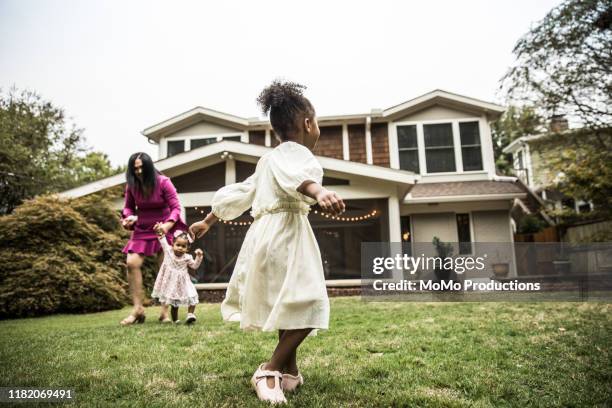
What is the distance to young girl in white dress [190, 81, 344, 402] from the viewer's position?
202 cm

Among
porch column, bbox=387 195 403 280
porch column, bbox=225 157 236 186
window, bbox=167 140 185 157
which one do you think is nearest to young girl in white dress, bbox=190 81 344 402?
porch column, bbox=387 195 403 280

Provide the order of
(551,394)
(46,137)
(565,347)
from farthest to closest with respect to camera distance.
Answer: (46,137) → (565,347) → (551,394)

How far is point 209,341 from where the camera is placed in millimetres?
3584

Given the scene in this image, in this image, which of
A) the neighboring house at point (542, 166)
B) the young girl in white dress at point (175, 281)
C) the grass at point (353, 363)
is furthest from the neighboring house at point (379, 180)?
the grass at point (353, 363)

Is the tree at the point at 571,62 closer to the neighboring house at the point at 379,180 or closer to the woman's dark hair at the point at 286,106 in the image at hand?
the neighboring house at the point at 379,180

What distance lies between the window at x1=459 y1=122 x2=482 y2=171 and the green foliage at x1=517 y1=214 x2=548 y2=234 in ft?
15.0

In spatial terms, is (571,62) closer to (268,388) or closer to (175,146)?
(175,146)

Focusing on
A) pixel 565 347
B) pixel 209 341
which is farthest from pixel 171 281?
pixel 565 347

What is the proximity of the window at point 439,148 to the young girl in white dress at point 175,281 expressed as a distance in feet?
30.6

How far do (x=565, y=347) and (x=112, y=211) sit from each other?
31.1 feet

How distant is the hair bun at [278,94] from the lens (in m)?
2.32

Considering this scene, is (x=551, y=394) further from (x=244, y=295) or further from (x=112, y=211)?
(x=112, y=211)

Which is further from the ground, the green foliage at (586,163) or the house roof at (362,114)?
the house roof at (362,114)

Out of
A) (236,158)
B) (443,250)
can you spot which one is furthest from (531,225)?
(236,158)
